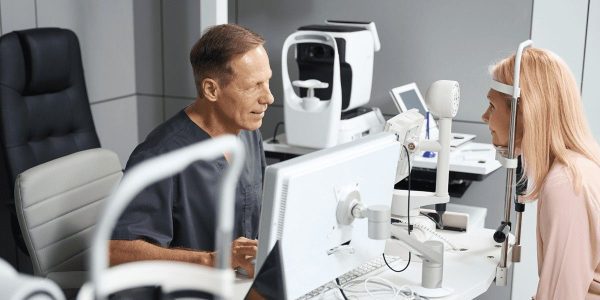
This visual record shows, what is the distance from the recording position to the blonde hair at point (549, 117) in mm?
1989

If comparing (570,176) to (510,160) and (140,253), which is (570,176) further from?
(140,253)

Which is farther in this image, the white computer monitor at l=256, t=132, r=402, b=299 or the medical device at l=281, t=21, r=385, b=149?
the medical device at l=281, t=21, r=385, b=149

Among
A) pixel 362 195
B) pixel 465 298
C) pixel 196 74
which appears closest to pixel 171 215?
pixel 196 74

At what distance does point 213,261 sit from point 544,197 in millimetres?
850

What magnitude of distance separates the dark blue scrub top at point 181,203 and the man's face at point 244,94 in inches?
3.5

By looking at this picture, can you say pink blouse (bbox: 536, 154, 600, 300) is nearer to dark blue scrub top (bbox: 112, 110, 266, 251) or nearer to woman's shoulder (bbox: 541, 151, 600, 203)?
woman's shoulder (bbox: 541, 151, 600, 203)

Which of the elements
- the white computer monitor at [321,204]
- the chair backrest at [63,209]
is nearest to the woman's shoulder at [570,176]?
the white computer monitor at [321,204]

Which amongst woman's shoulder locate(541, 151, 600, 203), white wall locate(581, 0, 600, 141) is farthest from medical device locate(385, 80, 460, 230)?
white wall locate(581, 0, 600, 141)

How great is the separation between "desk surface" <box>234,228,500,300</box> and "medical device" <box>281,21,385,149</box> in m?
1.16

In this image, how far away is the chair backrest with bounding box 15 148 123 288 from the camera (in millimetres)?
2100

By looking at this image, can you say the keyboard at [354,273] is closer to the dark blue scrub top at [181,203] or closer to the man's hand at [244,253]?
the man's hand at [244,253]

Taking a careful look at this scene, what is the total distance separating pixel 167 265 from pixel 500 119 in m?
1.68

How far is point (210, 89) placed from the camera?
6.81ft

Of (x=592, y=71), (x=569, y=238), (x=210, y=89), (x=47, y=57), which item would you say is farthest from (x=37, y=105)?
(x=592, y=71)
